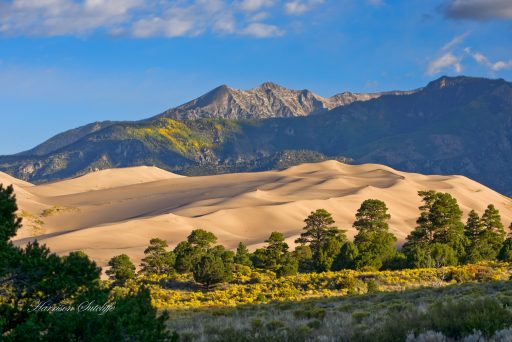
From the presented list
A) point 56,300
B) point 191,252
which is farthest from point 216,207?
point 56,300

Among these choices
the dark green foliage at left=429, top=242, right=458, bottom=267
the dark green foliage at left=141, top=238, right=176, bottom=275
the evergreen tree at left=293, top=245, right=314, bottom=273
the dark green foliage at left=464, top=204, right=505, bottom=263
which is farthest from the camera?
the dark green foliage at left=141, top=238, right=176, bottom=275

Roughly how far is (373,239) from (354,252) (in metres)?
5.64

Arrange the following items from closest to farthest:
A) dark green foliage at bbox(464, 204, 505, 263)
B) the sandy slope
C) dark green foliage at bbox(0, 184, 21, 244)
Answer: dark green foliage at bbox(0, 184, 21, 244) → dark green foliage at bbox(464, 204, 505, 263) → the sandy slope

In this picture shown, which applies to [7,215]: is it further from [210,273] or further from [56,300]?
[210,273]

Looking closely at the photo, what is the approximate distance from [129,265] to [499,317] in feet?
126

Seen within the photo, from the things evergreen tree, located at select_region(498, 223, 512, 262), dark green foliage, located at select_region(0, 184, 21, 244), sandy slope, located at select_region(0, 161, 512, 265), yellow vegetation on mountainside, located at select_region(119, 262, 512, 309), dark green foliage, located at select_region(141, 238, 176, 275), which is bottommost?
yellow vegetation on mountainside, located at select_region(119, 262, 512, 309)

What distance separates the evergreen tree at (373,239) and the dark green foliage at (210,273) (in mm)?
10217

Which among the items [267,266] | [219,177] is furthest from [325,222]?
[219,177]

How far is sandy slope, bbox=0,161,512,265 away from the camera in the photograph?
89375mm

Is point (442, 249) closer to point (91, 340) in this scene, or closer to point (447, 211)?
point (447, 211)

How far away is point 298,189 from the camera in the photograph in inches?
6166

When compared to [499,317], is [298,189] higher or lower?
higher

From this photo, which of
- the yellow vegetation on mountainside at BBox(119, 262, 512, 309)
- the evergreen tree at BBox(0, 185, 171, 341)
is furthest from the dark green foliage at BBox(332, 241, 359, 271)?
the evergreen tree at BBox(0, 185, 171, 341)

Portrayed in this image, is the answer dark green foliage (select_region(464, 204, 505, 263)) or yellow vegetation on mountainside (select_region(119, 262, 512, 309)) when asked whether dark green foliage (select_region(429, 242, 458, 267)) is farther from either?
yellow vegetation on mountainside (select_region(119, 262, 512, 309))
